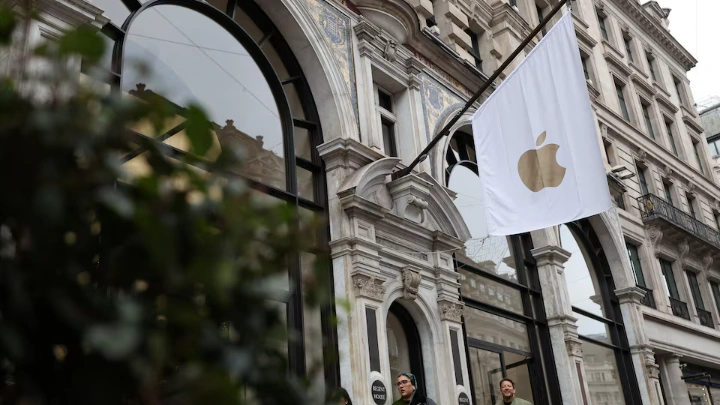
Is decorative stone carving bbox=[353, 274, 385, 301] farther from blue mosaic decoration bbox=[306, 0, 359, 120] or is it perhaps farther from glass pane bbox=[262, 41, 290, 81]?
glass pane bbox=[262, 41, 290, 81]

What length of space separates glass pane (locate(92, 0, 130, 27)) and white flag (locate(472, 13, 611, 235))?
6.17 meters

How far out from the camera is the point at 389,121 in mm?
14055

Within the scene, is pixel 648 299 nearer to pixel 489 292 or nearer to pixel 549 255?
pixel 549 255

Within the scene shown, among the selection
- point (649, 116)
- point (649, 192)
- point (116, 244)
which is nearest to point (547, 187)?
point (116, 244)

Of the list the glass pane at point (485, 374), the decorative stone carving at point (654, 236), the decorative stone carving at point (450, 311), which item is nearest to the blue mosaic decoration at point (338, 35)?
Result: the decorative stone carving at point (450, 311)

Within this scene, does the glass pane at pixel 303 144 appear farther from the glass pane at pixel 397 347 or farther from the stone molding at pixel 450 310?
the stone molding at pixel 450 310

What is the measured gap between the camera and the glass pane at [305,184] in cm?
1151

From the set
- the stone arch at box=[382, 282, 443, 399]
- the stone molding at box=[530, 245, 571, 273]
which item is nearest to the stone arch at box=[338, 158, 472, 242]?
the stone arch at box=[382, 282, 443, 399]

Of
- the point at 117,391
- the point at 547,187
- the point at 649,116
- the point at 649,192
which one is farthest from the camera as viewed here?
the point at 649,116

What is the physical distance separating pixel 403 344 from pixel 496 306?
3.72m

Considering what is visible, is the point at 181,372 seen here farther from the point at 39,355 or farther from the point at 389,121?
the point at 389,121

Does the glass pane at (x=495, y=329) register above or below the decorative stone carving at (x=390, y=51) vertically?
below

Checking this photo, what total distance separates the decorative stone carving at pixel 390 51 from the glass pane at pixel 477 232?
3.21 metres

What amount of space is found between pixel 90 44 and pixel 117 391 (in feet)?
2.62
